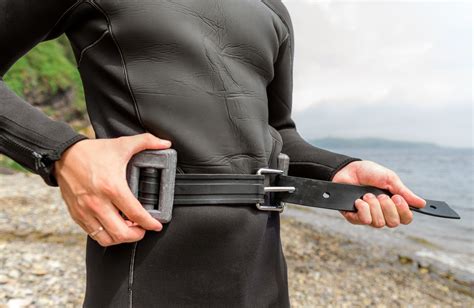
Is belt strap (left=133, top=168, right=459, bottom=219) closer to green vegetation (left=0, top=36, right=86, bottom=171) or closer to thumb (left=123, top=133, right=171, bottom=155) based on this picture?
thumb (left=123, top=133, right=171, bottom=155)

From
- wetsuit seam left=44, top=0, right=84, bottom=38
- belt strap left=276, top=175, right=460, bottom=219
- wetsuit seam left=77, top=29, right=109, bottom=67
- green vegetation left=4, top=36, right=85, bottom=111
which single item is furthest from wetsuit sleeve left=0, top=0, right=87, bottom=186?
green vegetation left=4, top=36, right=85, bottom=111

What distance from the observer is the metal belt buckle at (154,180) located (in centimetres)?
112

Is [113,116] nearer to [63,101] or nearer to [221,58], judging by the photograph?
[221,58]

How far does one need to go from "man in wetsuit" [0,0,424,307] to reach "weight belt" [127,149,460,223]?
38mm

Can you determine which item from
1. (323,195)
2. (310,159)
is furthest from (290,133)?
(323,195)

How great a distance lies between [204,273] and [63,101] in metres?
21.9

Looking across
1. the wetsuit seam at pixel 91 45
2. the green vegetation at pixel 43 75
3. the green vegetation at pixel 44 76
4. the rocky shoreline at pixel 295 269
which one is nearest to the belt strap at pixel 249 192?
the wetsuit seam at pixel 91 45

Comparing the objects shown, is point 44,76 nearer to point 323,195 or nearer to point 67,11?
point 67,11

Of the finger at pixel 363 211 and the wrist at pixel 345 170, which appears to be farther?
the wrist at pixel 345 170

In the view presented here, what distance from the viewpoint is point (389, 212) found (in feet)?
4.94

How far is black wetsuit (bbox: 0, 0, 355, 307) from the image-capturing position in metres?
1.14

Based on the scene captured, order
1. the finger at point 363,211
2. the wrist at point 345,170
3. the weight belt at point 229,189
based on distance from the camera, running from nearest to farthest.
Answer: the weight belt at point 229,189
the finger at point 363,211
the wrist at point 345,170

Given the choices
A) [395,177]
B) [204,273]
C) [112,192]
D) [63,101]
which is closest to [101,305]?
[204,273]

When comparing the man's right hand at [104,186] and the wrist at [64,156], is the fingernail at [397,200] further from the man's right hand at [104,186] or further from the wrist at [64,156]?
the wrist at [64,156]
